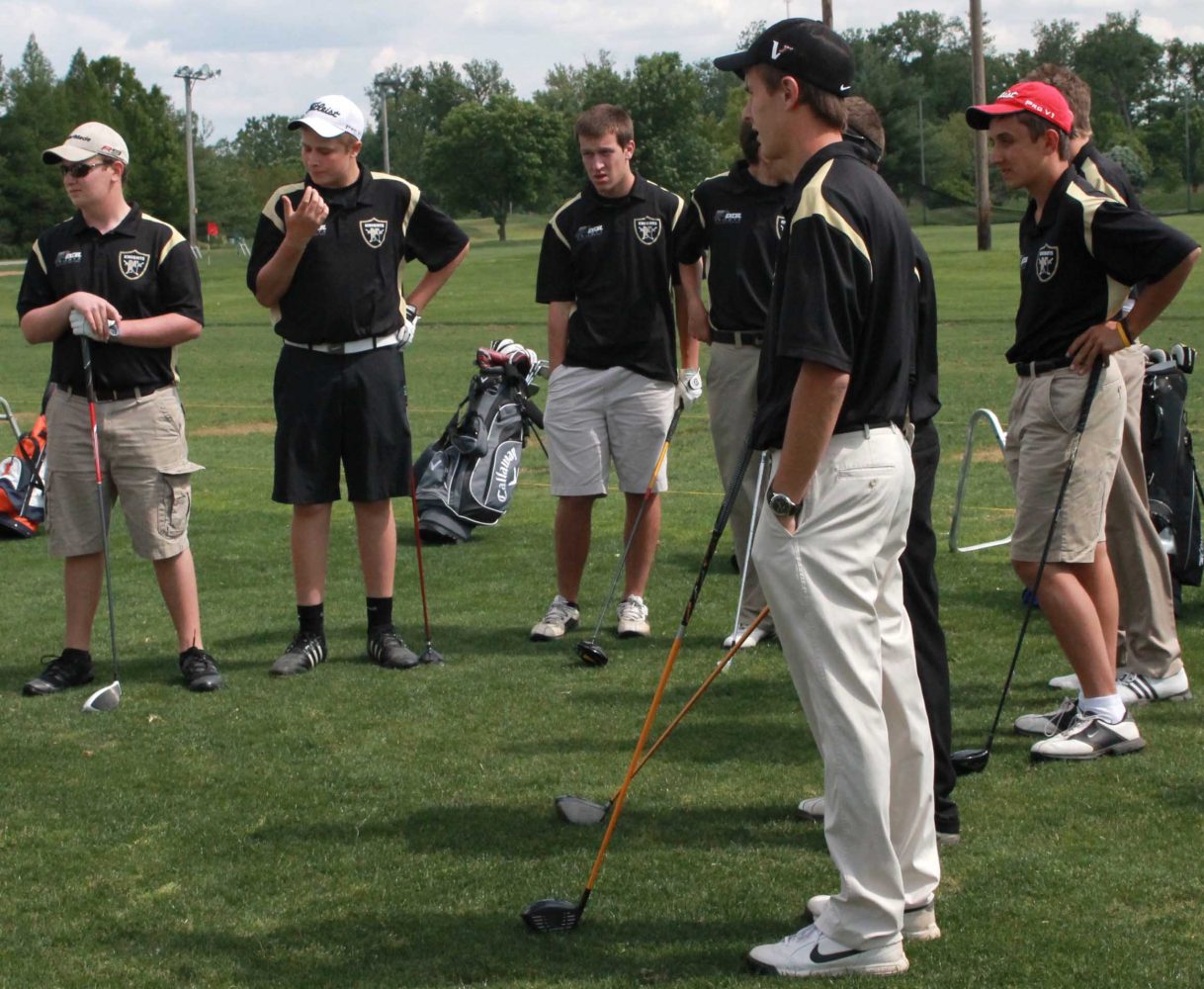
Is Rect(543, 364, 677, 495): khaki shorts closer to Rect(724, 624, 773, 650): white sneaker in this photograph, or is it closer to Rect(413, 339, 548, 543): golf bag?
Rect(724, 624, 773, 650): white sneaker

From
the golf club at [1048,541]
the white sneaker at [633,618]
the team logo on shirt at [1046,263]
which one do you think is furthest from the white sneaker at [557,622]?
the team logo on shirt at [1046,263]

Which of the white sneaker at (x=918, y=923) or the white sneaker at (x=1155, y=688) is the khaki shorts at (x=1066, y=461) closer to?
the white sneaker at (x=1155, y=688)

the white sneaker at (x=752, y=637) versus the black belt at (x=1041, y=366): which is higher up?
the black belt at (x=1041, y=366)

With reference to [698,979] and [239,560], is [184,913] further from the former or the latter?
[239,560]

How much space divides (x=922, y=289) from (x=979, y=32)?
36.6 meters

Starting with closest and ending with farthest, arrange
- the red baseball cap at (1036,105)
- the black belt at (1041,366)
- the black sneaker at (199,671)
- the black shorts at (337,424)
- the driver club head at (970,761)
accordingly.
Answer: the driver club head at (970,761) < the red baseball cap at (1036,105) < the black belt at (1041,366) < the black sneaker at (199,671) < the black shorts at (337,424)

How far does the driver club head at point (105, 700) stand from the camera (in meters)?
6.23

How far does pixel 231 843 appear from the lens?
4785 mm

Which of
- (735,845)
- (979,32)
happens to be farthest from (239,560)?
(979,32)

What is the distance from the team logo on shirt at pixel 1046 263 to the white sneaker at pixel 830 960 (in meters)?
2.54

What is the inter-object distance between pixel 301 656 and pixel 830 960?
3607 millimetres

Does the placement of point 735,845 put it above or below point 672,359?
below

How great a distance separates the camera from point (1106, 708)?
543 cm

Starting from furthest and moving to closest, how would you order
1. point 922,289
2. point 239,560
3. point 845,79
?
point 239,560 < point 922,289 < point 845,79
